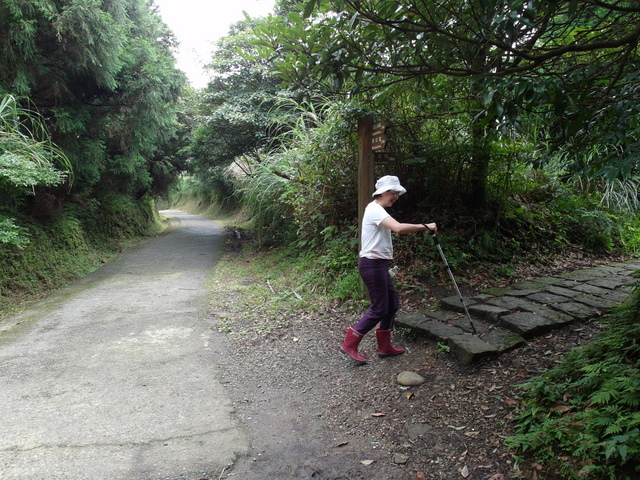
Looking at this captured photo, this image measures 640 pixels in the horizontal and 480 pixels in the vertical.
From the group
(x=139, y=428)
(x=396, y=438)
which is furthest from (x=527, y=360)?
(x=139, y=428)

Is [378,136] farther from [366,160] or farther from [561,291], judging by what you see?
[561,291]

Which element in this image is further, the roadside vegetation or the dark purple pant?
the dark purple pant

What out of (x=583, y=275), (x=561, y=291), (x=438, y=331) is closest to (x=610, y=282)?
(x=583, y=275)

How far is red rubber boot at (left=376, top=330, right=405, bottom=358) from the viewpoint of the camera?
3.73 meters

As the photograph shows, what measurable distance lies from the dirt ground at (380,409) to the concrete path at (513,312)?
0.38 feet

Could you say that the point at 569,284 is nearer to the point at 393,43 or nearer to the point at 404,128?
the point at 404,128

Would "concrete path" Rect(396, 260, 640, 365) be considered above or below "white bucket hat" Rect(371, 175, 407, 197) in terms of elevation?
below

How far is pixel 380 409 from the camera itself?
3059 mm

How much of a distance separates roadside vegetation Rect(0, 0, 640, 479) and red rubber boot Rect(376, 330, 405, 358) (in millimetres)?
1287

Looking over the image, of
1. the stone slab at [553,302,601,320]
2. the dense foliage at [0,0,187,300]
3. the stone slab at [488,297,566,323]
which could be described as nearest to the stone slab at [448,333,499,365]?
the stone slab at [488,297,566,323]

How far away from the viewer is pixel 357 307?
505 cm

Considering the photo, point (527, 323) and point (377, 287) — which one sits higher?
point (377, 287)

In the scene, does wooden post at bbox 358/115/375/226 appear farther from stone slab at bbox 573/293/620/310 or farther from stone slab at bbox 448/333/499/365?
stone slab at bbox 573/293/620/310

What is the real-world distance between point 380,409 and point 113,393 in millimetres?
2294
